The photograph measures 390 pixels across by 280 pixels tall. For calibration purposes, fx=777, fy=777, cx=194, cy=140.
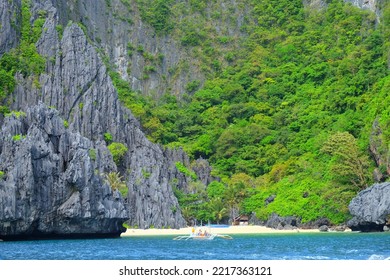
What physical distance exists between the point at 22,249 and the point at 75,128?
37.3m

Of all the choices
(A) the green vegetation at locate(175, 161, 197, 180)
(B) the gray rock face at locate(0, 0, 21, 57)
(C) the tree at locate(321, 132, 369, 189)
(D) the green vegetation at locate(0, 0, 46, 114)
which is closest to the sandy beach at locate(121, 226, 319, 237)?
(C) the tree at locate(321, 132, 369, 189)

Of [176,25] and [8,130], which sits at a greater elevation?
[176,25]

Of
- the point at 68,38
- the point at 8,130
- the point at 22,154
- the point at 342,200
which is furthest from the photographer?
the point at 68,38

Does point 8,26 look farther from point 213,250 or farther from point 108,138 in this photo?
point 213,250

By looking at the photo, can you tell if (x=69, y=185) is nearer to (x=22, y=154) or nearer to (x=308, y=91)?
(x=22, y=154)

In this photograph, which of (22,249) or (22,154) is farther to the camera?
(22,154)

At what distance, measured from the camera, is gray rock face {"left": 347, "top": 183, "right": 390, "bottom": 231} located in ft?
212

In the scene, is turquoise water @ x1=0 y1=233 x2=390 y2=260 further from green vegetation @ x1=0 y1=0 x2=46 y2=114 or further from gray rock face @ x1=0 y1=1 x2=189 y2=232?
green vegetation @ x1=0 y1=0 x2=46 y2=114

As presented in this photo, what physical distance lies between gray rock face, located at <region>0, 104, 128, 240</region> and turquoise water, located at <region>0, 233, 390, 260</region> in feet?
18.9

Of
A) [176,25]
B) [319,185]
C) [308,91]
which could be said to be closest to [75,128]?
[319,185]

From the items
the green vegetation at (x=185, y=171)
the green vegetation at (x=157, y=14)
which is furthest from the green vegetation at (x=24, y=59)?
the green vegetation at (x=157, y=14)

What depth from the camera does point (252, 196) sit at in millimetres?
84375

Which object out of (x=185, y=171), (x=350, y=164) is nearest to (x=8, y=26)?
(x=185, y=171)

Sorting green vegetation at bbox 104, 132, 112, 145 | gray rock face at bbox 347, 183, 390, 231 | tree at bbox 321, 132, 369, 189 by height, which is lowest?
gray rock face at bbox 347, 183, 390, 231
